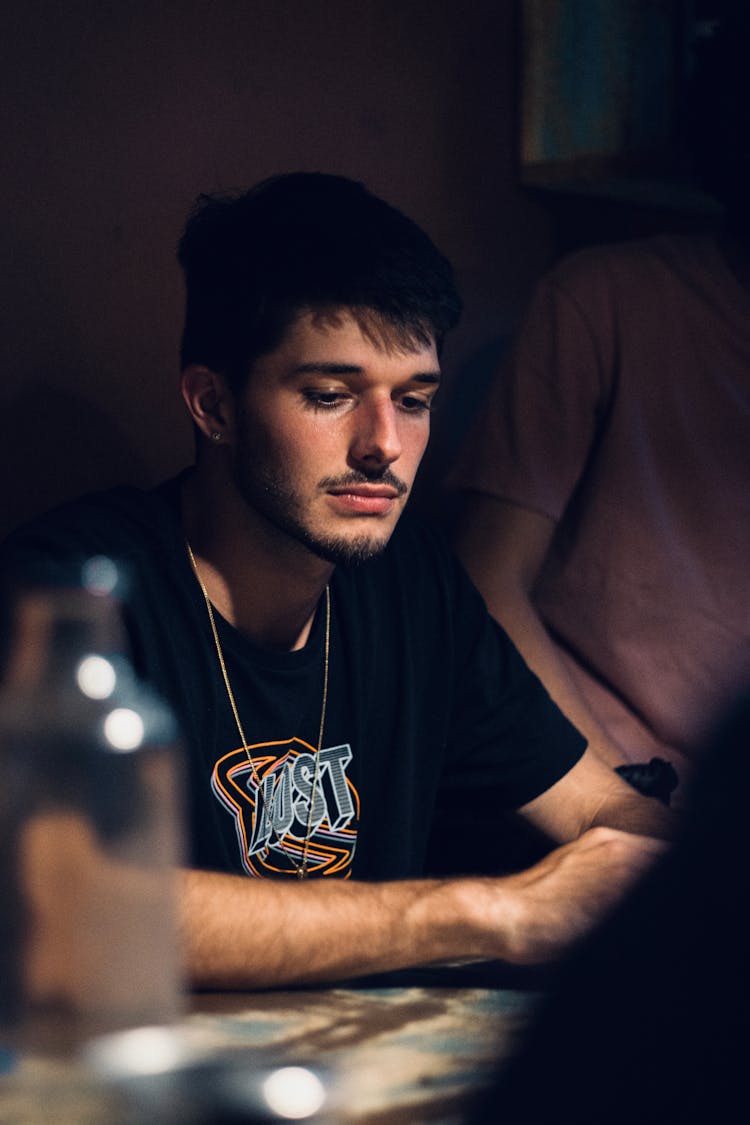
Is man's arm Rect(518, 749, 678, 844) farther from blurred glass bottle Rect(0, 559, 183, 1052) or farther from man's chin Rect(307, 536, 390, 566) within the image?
blurred glass bottle Rect(0, 559, 183, 1052)

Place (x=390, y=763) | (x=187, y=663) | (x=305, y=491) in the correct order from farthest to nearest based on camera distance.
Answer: (x=390, y=763)
(x=305, y=491)
(x=187, y=663)

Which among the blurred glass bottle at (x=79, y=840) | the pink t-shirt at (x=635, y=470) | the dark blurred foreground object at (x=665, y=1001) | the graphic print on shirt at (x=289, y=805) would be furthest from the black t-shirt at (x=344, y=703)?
the dark blurred foreground object at (x=665, y=1001)

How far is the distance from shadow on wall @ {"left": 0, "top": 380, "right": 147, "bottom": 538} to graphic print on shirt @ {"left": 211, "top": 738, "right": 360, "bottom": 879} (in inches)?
22.1

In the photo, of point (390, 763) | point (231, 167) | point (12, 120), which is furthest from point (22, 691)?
point (231, 167)

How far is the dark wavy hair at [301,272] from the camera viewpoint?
1.67 metres

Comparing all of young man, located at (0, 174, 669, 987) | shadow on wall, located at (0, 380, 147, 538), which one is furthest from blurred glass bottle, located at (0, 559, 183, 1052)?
shadow on wall, located at (0, 380, 147, 538)

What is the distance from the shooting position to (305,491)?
1.65 m

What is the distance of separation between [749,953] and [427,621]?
4.62 feet

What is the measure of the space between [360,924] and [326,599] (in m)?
0.61

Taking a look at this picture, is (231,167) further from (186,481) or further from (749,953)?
(749,953)

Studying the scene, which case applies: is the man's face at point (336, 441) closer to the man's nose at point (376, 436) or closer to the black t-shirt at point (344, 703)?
the man's nose at point (376, 436)

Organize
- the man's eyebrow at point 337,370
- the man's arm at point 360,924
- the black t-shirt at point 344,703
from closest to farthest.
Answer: the man's arm at point 360,924 < the black t-shirt at point 344,703 < the man's eyebrow at point 337,370

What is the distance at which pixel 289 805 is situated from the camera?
1595 millimetres

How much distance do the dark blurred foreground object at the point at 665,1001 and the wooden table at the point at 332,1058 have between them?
2cm
